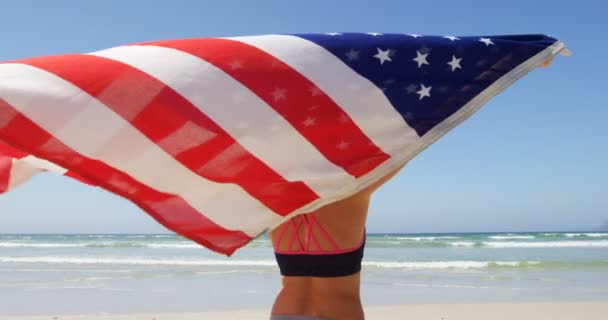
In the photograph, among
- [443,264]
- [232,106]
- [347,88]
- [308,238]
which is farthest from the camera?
[443,264]

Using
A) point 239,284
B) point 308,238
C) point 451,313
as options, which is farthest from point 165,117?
point 239,284

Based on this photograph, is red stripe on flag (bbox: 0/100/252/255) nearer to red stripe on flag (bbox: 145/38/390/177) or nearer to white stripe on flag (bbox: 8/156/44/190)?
red stripe on flag (bbox: 145/38/390/177)

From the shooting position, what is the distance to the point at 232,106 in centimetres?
135

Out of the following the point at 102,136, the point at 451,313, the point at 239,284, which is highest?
the point at 102,136

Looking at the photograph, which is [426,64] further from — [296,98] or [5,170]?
[5,170]

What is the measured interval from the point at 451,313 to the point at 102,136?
7244mm

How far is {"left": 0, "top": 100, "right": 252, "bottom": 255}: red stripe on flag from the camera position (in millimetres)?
1171

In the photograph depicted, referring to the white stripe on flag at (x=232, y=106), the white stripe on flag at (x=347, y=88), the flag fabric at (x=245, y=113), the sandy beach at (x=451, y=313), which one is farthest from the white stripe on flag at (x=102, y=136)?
the sandy beach at (x=451, y=313)

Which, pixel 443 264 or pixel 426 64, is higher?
pixel 426 64

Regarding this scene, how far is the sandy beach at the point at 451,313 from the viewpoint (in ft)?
24.5

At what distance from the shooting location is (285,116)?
138 cm

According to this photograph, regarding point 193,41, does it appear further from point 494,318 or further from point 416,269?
point 416,269

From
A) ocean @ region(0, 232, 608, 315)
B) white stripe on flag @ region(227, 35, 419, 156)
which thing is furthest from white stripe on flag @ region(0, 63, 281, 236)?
ocean @ region(0, 232, 608, 315)

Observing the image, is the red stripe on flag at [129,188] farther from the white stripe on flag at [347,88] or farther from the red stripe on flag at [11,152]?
the red stripe on flag at [11,152]
